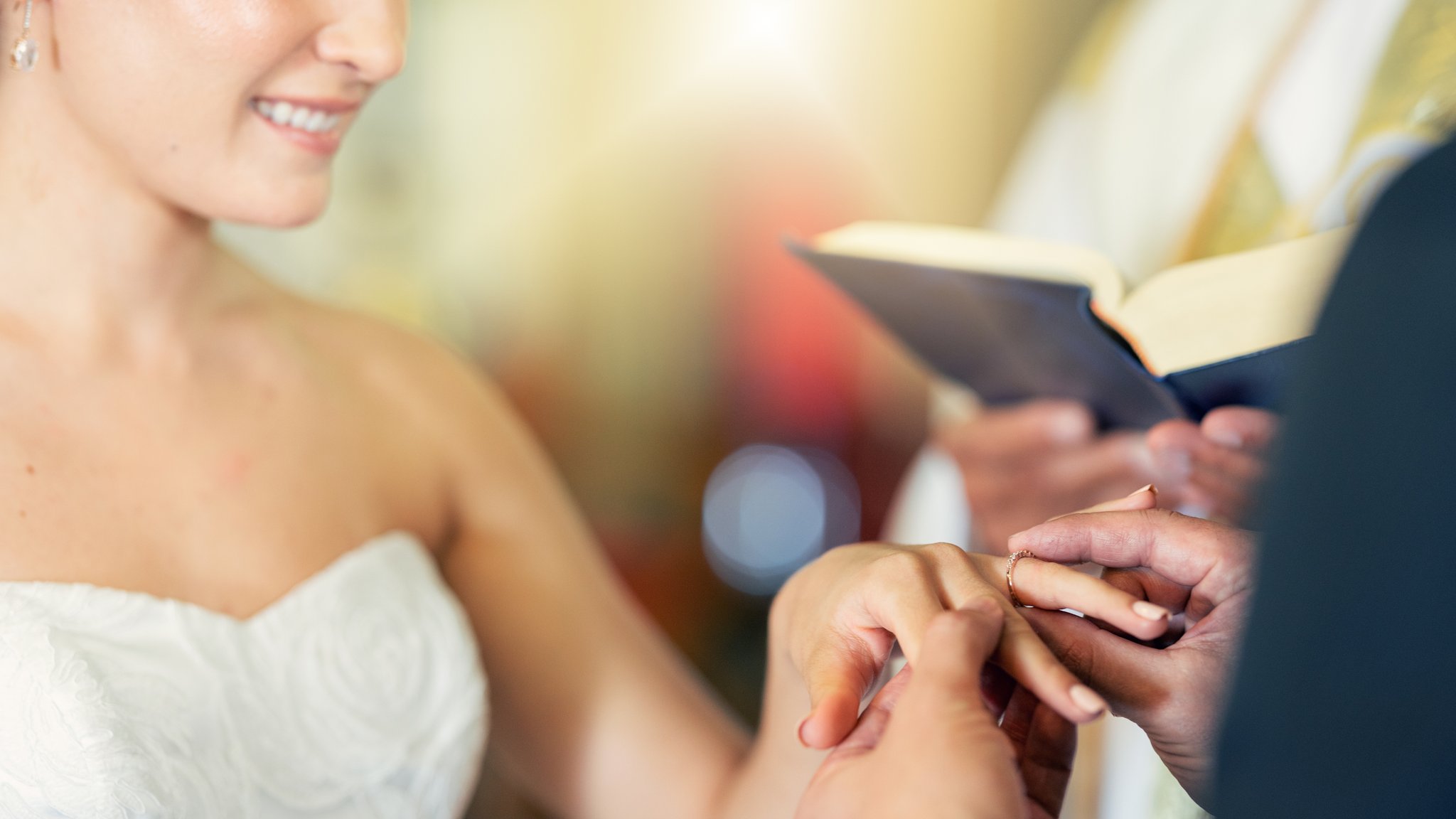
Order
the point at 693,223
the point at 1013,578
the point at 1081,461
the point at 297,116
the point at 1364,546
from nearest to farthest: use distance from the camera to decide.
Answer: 1. the point at 1364,546
2. the point at 1013,578
3. the point at 297,116
4. the point at 1081,461
5. the point at 693,223

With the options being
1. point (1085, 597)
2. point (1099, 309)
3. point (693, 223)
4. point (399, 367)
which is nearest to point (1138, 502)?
point (1085, 597)

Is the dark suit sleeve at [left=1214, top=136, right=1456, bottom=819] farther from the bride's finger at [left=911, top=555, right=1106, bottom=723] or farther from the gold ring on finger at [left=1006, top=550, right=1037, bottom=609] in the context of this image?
the gold ring on finger at [left=1006, top=550, right=1037, bottom=609]

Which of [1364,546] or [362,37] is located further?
[362,37]

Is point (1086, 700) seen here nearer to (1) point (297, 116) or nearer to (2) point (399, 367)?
(1) point (297, 116)

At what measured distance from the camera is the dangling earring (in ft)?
3.05

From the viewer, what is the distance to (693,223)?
4078 mm

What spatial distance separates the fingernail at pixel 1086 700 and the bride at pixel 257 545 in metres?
0.09

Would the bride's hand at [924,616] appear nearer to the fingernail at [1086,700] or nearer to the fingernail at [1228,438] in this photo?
the fingernail at [1086,700]

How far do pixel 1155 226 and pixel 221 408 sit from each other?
1.10 metres

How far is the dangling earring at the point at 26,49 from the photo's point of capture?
0.93 metres

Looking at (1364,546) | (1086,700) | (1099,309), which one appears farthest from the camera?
(1099,309)

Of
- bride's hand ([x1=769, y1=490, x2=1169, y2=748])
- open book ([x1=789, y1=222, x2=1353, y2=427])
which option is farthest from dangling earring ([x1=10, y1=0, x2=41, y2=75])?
bride's hand ([x1=769, y1=490, x2=1169, y2=748])

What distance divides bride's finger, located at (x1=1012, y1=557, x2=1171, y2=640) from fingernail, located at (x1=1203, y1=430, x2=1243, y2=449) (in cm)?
15

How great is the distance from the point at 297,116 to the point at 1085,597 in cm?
73
